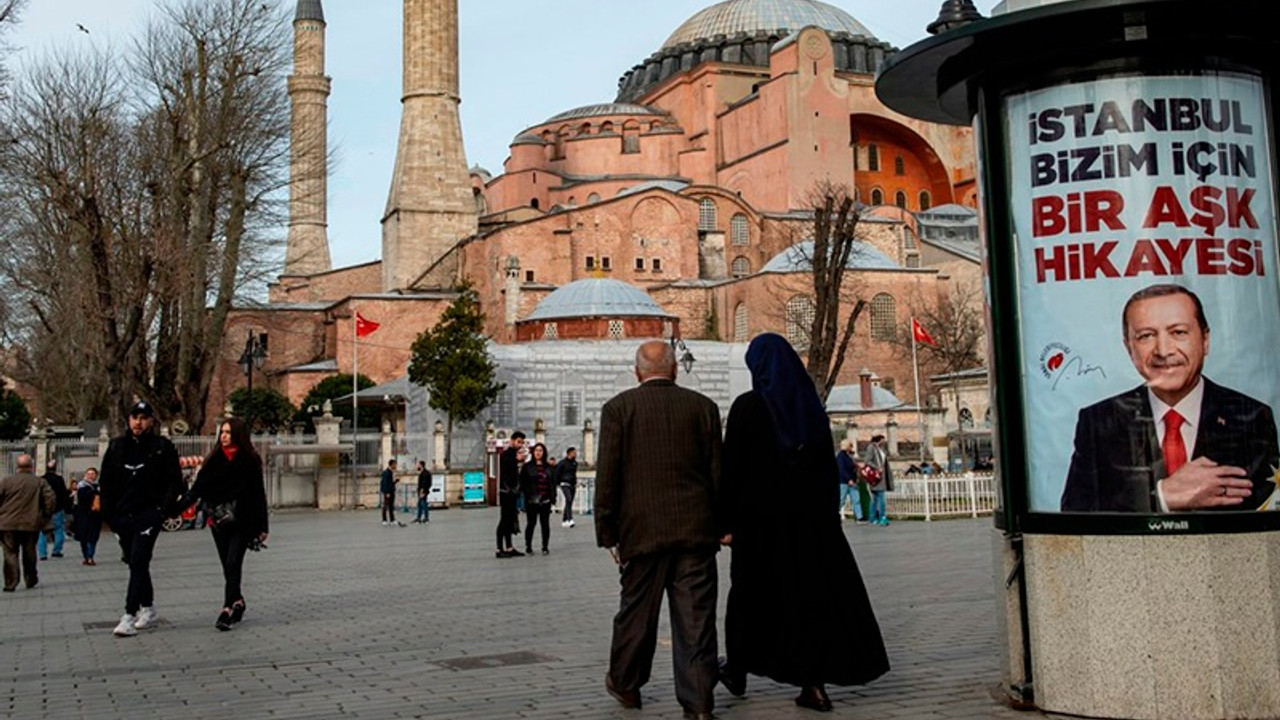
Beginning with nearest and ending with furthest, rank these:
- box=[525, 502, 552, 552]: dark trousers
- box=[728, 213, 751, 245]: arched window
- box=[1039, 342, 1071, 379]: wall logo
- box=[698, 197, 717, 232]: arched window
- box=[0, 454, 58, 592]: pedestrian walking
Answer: box=[1039, 342, 1071, 379]: wall logo, box=[0, 454, 58, 592]: pedestrian walking, box=[525, 502, 552, 552]: dark trousers, box=[698, 197, 717, 232]: arched window, box=[728, 213, 751, 245]: arched window

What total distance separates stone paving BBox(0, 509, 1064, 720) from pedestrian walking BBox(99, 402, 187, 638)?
0.29 meters

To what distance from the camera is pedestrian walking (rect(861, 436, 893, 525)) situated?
1930 centimetres

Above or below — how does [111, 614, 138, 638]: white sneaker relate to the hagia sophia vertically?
below

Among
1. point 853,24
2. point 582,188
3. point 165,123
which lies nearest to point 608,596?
point 165,123

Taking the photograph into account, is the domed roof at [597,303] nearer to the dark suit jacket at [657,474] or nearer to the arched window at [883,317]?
the arched window at [883,317]

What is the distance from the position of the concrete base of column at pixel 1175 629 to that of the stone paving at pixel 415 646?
0.41 meters

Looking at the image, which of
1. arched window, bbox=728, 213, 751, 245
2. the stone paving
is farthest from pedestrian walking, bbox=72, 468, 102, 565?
arched window, bbox=728, 213, 751, 245

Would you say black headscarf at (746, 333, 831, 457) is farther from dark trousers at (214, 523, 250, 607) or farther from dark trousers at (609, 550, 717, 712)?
dark trousers at (214, 523, 250, 607)

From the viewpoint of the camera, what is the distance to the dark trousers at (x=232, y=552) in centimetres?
814

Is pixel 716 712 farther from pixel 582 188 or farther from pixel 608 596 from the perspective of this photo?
pixel 582 188

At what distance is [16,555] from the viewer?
12.0m

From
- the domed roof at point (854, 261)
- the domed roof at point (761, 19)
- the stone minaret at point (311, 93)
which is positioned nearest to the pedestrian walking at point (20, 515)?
the domed roof at point (854, 261)

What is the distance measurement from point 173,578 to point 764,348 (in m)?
8.88

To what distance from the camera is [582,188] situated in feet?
228
